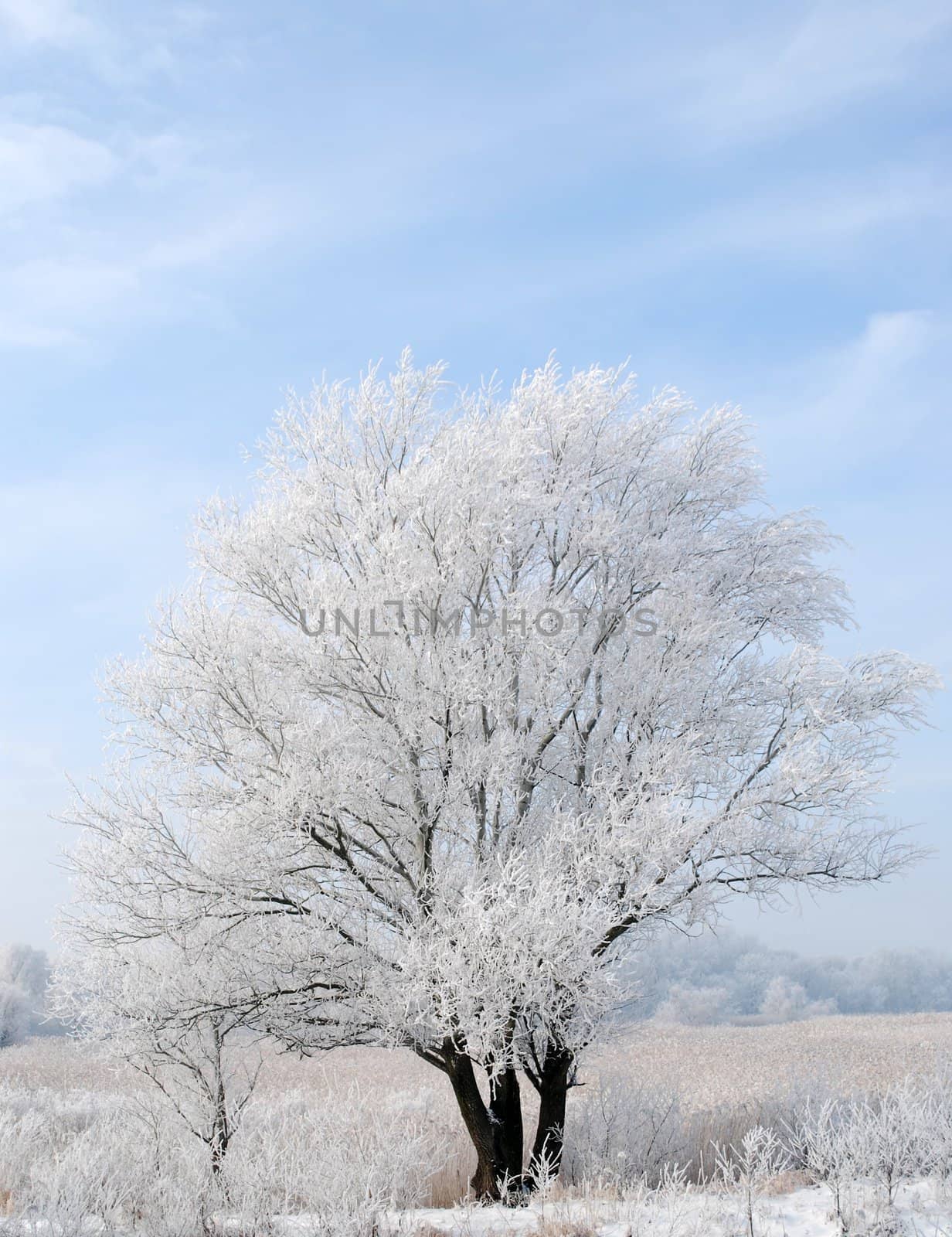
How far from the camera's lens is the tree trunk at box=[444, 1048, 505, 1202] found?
905 centimetres

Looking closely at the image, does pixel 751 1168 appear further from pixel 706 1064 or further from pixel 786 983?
pixel 786 983

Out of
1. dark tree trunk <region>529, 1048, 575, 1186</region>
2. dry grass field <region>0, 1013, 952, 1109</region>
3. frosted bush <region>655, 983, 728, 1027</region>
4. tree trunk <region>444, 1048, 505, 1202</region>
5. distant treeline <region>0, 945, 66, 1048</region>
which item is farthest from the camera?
frosted bush <region>655, 983, 728, 1027</region>

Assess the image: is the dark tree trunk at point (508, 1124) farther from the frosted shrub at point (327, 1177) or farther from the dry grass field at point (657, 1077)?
the frosted shrub at point (327, 1177)

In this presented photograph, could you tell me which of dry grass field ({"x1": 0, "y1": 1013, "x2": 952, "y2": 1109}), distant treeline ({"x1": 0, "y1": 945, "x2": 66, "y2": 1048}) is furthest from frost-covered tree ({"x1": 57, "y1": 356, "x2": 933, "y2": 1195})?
distant treeline ({"x1": 0, "y1": 945, "x2": 66, "y2": 1048})

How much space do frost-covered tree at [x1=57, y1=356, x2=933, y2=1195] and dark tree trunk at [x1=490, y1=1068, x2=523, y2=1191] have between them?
1.3 inches

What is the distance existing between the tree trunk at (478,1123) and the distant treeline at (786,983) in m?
40.5

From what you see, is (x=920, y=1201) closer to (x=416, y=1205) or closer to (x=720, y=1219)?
(x=720, y=1219)

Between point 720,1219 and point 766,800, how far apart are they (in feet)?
10.9

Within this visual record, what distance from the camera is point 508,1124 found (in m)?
9.40

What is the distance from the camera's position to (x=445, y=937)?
286 inches

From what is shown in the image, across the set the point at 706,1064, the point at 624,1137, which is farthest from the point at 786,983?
the point at 624,1137

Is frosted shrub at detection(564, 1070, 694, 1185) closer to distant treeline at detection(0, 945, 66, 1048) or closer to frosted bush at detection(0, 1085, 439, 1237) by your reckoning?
frosted bush at detection(0, 1085, 439, 1237)

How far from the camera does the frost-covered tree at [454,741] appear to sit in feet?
27.0

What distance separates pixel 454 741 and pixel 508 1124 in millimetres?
3989
